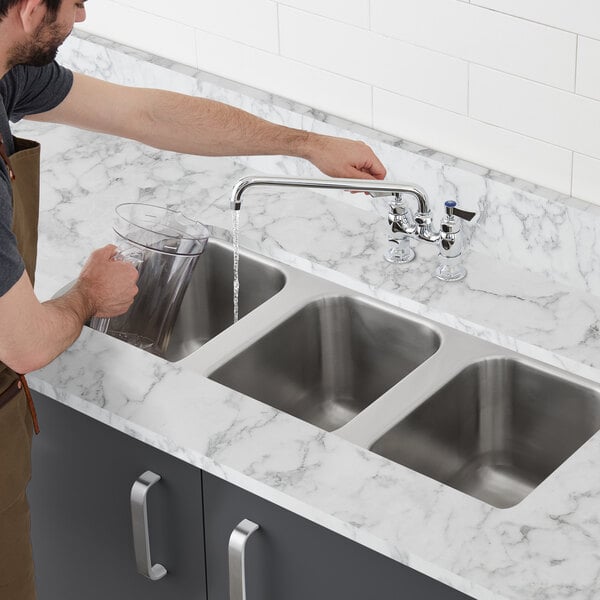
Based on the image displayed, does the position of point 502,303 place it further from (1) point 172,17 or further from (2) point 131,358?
(1) point 172,17

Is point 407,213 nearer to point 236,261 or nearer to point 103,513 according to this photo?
point 236,261

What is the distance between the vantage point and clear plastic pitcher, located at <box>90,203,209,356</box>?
7.77ft

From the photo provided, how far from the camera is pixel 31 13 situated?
184 cm

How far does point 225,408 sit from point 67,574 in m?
0.59

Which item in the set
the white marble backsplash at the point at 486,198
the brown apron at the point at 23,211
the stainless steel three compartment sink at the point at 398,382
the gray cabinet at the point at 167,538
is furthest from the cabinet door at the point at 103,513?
the white marble backsplash at the point at 486,198

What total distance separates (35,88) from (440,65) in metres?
0.70

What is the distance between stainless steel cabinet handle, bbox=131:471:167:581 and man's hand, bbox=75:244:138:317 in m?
0.27

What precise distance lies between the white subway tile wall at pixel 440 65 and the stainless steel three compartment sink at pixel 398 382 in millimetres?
327

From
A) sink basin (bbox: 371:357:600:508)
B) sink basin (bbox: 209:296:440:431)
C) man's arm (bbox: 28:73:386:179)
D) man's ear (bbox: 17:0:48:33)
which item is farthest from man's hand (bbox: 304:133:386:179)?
man's ear (bbox: 17:0:48:33)

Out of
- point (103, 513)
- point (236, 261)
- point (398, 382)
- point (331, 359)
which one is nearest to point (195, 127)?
point (236, 261)

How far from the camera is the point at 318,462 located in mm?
1959

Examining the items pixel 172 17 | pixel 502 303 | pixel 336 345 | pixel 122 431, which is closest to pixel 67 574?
pixel 122 431

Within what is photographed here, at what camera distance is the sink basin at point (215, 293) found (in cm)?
253

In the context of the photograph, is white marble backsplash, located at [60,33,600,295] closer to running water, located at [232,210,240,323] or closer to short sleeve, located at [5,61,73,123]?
running water, located at [232,210,240,323]
